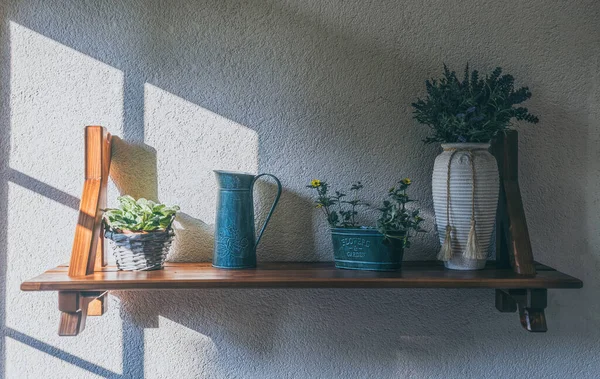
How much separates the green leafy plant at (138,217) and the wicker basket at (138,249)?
17mm

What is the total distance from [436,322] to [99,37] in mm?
1216

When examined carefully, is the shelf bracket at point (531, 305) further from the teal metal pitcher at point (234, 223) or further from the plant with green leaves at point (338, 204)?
the teal metal pitcher at point (234, 223)

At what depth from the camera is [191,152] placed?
5.55 feet

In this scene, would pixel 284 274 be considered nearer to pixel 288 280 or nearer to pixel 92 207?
pixel 288 280

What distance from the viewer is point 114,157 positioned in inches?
66.2

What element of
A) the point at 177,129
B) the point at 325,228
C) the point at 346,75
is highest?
the point at 346,75

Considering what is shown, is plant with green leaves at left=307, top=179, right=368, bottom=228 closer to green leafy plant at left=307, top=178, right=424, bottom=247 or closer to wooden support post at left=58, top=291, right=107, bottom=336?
green leafy plant at left=307, top=178, right=424, bottom=247

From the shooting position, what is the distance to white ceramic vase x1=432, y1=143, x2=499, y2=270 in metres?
1.52

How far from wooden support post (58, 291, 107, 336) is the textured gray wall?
206 mm

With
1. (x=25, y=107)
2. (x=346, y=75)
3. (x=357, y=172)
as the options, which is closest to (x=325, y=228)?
(x=357, y=172)

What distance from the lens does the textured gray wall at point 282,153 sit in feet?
5.48

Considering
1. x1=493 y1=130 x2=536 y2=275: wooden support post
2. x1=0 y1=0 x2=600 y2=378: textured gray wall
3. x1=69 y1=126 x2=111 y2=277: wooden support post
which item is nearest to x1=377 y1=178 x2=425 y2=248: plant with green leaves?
x1=0 y1=0 x2=600 y2=378: textured gray wall

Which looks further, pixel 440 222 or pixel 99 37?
pixel 99 37

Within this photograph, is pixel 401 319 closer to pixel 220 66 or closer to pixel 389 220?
pixel 389 220
